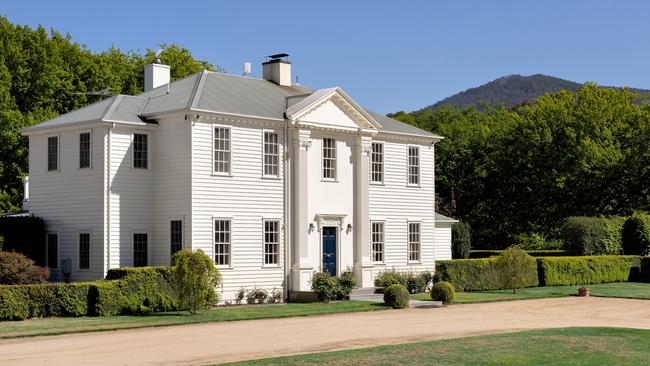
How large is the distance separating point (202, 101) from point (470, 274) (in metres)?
15.9

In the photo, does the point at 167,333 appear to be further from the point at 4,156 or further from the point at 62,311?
the point at 4,156

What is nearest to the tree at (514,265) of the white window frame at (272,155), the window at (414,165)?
the window at (414,165)

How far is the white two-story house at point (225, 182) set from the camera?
34219 millimetres

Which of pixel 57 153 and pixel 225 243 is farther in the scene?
pixel 57 153

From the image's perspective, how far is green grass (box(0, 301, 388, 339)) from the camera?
2516cm

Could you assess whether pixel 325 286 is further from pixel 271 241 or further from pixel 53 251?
pixel 53 251

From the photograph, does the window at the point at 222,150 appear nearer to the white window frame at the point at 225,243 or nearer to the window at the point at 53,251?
the white window frame at the point at 225,243

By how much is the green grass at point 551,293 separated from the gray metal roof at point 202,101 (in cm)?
795

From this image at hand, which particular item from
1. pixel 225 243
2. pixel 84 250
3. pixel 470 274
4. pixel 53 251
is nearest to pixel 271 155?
pixel 225 243

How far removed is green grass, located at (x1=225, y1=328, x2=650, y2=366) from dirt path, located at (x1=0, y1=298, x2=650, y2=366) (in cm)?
138

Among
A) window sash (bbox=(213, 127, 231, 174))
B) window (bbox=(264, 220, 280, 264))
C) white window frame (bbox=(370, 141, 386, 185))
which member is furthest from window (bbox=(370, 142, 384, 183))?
window sash (bbox=(213, 127, 231, 174))

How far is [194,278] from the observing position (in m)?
29.9

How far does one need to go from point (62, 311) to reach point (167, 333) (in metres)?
5.08

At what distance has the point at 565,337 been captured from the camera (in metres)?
24.3
